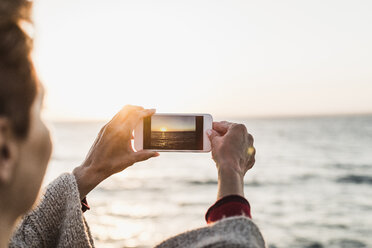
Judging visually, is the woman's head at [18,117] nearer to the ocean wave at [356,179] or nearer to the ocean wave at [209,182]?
the ocean wave at [209,182]

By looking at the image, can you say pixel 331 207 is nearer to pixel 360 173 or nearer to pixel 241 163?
pixel 360 173

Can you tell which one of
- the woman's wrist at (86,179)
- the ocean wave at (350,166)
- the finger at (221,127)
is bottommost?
the ocean wave at (350,166)

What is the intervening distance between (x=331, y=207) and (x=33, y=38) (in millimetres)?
15722

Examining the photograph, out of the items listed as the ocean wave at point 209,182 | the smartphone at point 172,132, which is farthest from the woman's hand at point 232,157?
the ocean wave at point 209,182

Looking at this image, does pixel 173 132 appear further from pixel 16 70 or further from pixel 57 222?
pixel 16 70

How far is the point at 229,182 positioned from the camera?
1409 millimetres

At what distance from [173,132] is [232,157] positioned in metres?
0.90

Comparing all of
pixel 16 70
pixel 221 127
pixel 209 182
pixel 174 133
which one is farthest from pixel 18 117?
pixel 209 182

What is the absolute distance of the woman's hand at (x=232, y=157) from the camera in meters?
1.40

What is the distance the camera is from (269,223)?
1242 cm

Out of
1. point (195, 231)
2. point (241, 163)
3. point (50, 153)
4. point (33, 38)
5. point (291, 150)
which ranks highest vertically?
point (33, 38)

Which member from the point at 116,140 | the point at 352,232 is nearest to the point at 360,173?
the point at 352,232

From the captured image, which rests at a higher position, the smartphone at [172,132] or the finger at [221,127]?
the finger at [221,127]

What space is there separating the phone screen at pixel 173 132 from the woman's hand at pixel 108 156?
14.0 inches
